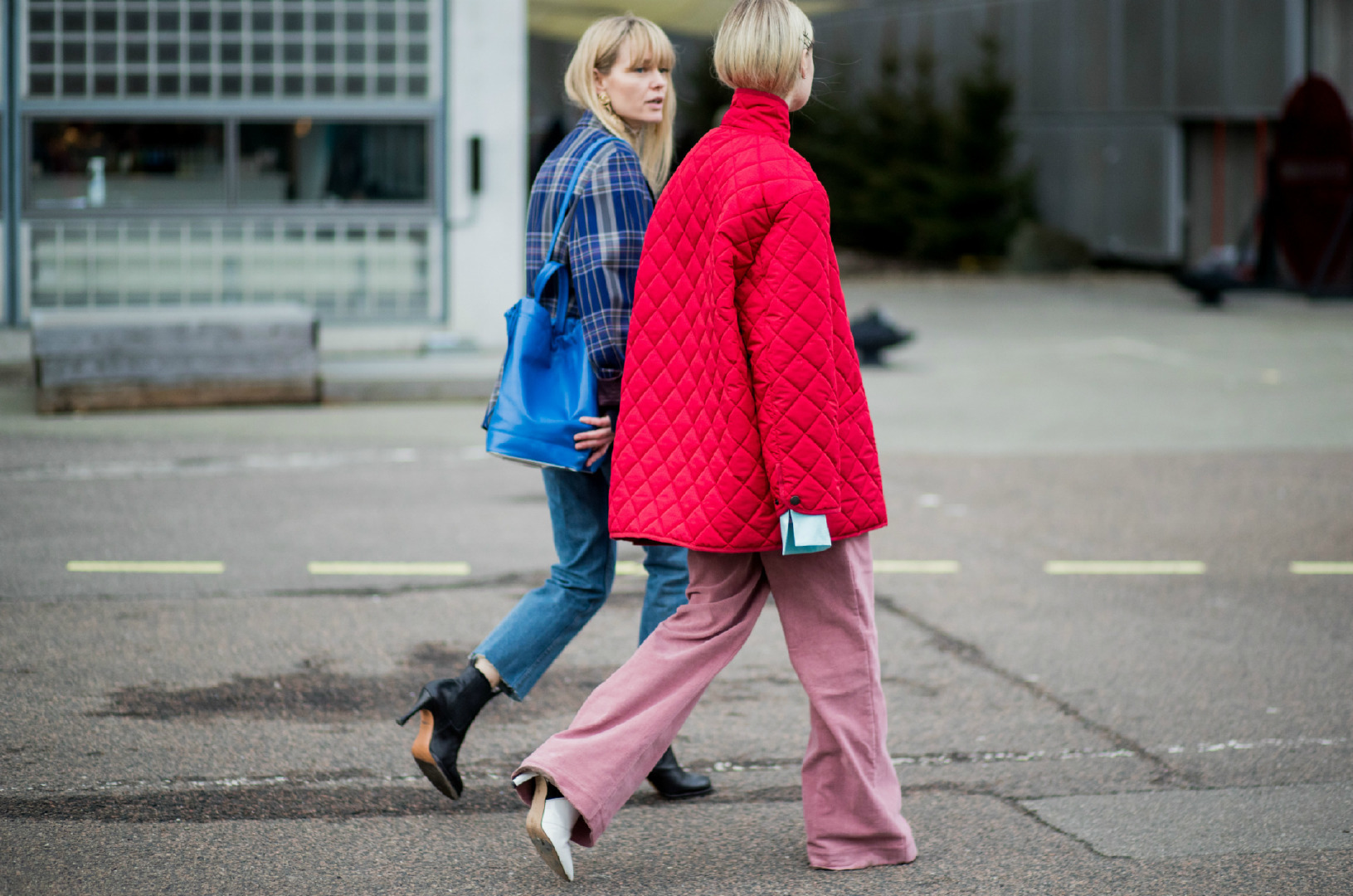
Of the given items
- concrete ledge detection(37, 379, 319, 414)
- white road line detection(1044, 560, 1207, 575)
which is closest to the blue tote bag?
white road line detection(1044, 560, 1207, 575)

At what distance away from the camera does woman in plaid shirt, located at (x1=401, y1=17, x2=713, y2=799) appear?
3.89m

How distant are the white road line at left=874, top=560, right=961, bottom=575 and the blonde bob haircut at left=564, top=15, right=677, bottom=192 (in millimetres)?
3106

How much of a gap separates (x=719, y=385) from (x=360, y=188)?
10750 millimetres

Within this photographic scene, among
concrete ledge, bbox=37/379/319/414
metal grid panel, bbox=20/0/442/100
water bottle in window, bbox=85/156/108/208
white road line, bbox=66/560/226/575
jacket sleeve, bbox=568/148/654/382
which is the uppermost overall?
metal grid panel, bbox=20/0/442/100

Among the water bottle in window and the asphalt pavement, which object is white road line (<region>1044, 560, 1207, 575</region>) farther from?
the water bottle in window

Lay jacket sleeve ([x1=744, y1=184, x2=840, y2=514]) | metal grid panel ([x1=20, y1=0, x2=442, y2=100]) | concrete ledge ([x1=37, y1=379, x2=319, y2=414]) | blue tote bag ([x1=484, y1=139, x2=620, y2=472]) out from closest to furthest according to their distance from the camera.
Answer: jacket sleeve ([x1=744, y1=184, x2=840, y2=514]) → blue tote bag ([x1=484, y1=139, x2=620, y2=472]) → concrete ledge ([x1=37, y1=379, x2=319, y2=414]) → metal grid panel ([x1=20, y1=0, x2=442, y2=100])

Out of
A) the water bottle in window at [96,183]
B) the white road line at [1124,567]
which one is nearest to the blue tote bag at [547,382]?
the white road line at [1124,567]

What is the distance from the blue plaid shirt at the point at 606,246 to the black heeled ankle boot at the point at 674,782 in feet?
3.50

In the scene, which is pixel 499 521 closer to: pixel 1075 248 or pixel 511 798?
pixel 511 798

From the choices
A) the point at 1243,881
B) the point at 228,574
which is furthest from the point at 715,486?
the point at 228,574

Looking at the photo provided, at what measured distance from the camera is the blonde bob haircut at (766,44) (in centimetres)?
352

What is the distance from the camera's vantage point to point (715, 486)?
3514mm

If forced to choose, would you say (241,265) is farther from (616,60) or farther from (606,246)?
(606,246)

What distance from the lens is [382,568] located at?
22.1ft
